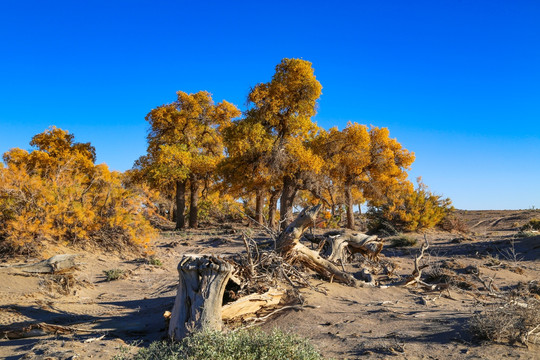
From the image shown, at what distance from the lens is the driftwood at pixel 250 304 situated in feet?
20.7

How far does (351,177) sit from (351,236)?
11.7m

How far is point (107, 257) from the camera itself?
44.0 feet

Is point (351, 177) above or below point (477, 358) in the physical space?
above

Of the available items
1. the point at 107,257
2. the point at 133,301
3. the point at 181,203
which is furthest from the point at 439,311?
the point at 181,203

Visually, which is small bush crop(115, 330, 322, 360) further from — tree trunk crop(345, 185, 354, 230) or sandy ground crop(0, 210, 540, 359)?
tree trunk crop(345, 185, 354, 230)

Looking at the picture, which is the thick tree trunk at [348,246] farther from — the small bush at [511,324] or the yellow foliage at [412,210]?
the yellow foliage at [412,210]

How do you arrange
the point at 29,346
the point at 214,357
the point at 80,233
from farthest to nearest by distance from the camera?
1. the point at 80,233
2. the point at 29,346
3. the point at 214,357

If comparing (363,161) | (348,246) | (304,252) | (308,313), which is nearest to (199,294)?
(308,313)

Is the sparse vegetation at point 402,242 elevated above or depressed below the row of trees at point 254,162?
below

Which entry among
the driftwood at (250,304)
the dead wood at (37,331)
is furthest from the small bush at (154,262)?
the driftwood at (250,304)

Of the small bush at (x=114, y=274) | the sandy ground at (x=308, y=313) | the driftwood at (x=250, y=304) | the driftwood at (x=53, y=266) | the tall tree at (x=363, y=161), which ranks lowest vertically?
the sandy ground at (x=308, y=313)

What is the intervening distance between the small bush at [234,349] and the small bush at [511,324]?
2.33 meters

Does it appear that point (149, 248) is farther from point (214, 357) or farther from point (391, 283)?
point (214, 357)

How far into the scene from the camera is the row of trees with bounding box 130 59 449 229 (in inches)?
782
